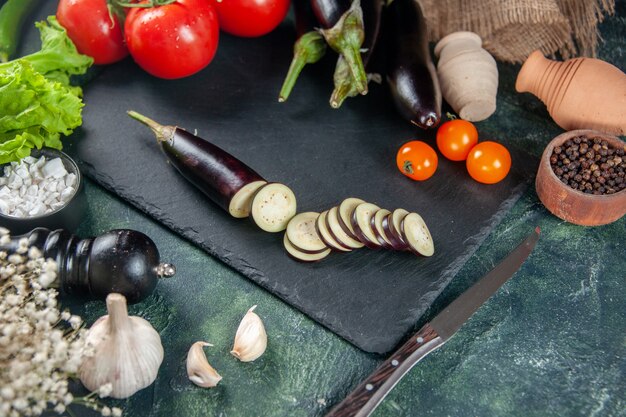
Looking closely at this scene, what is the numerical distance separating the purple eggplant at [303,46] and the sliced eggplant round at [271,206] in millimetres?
511

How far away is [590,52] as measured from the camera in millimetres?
3002

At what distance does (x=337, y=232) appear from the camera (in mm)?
2385

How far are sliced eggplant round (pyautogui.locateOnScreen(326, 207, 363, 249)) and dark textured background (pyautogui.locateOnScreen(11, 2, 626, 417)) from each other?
0.87ft

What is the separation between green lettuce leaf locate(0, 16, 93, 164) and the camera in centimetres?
241

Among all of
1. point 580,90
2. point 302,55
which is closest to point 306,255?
point 302,55

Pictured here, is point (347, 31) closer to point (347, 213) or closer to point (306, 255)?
point (347, 213)

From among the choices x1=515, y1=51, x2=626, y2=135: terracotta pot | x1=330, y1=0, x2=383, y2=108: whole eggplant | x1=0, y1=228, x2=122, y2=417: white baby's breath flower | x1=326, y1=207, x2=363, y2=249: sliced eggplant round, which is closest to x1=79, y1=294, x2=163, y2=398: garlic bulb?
x1=0, y1=228, x2=122, y2=417: white baby's breath flower

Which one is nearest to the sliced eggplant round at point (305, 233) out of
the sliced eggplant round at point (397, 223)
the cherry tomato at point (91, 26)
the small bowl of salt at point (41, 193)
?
the sliced eggplant round at point (397, 223)

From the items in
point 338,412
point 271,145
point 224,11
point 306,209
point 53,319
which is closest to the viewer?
point 53,319

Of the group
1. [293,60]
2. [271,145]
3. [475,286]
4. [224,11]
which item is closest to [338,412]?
[475,286]

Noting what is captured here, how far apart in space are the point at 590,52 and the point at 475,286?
124 cm

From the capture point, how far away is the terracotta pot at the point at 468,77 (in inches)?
109

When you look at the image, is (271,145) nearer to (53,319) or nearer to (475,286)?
(475,286)

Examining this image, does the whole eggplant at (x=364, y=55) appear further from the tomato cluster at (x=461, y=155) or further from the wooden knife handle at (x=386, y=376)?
the wooden knife handle at (x=386, y=376)
